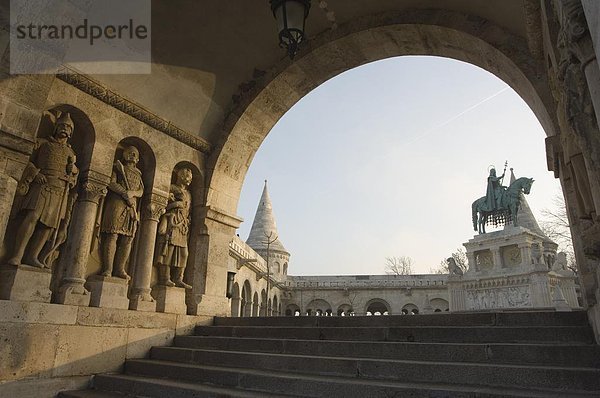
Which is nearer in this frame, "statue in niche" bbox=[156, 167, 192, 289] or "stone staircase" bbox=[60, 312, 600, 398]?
"stone staircase" bbox=[60, 312, 600, 398]

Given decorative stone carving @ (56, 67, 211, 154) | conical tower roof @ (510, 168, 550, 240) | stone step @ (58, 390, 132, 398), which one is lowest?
stone step @ (58, 390, 132, 398)

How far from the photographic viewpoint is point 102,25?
4703mm

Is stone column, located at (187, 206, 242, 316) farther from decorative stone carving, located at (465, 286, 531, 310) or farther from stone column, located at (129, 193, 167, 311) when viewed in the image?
decorative stone carving, located at (465, 286, 531, 310)

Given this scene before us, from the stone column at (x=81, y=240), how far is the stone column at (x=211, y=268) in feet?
5.17

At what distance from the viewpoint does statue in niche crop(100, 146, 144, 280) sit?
4785 mm

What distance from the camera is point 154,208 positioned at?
209 inches

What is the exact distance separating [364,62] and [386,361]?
192 inches

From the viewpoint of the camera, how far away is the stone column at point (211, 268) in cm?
560

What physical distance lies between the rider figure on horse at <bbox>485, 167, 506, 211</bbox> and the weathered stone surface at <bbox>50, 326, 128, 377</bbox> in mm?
21581

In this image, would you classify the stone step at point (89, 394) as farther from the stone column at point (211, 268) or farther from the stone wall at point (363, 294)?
the stone wall at point (363, 294)

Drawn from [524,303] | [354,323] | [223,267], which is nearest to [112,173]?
[223,267]

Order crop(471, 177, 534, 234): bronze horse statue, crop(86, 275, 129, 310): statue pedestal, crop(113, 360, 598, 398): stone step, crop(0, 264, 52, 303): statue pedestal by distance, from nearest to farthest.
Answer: crop(113, 360, 598, 398): stone step
crop(0, 264, 52, 303): statue pedestal
crop(86, 275, 129, 310): statue pedestal
crop(471, 177, 534, 234): bronze horse statue

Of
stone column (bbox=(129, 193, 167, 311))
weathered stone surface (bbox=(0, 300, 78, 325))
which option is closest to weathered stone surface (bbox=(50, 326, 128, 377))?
weathered stone surface (bbox=(0, 300, 78, 325))

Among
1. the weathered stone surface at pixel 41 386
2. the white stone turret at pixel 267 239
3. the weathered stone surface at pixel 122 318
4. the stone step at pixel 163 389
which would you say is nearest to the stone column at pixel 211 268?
the weathered stone surface at pixel 122 318
